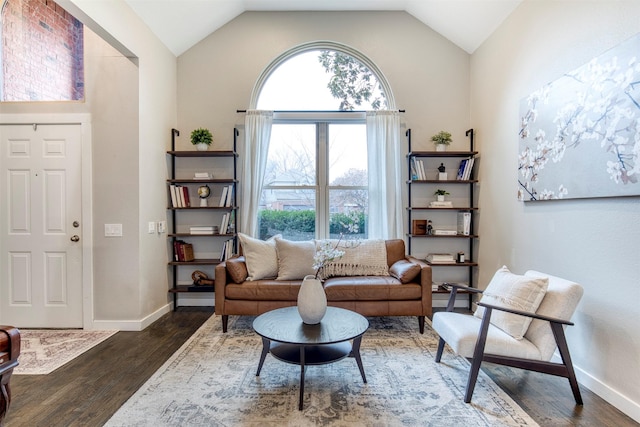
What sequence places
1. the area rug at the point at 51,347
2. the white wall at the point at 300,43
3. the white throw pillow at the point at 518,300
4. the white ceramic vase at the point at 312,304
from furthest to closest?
the white wall at the point at 300,43 < the area rug at the point at 51,347 < the white ceramic vase at the point at 312,304 < the white throw pillow at the point at 518,300

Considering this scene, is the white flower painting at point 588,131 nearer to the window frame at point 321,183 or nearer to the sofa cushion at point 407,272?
the sofa cushion at point 407,272

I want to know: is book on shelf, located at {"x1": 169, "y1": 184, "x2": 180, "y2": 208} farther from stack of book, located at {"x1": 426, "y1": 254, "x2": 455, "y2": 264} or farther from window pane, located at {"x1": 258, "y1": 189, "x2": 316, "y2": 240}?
stack of book, located at {"x1": 426, "y1": 254, "x2": 455, "y2": 264}

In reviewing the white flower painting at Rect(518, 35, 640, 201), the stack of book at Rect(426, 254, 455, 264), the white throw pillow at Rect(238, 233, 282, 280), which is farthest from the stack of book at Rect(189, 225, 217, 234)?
the white flower painting at Rect(518, 35, 640, 201)

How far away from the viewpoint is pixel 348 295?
10.1 ft

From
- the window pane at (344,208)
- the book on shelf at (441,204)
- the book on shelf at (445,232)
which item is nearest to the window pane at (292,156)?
the window pane at (344,208)

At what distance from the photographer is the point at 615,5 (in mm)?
2039

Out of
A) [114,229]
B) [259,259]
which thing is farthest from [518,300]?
[114,229]

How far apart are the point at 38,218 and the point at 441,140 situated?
452 cm

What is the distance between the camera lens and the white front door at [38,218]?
3254 millimetres

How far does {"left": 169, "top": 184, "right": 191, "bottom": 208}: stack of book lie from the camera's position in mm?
3914

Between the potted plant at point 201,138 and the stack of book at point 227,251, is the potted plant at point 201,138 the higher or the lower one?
the higher one

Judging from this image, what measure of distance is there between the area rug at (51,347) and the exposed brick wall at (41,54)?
7.89 feet

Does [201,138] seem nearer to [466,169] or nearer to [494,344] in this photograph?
[466,169]

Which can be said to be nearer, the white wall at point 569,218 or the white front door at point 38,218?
the white wall at point 569,218
